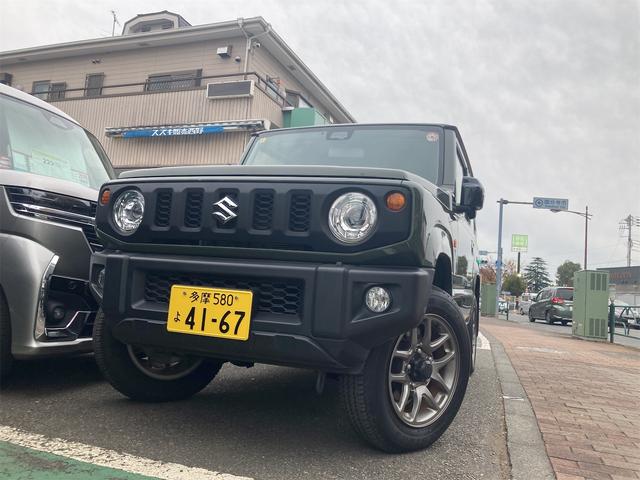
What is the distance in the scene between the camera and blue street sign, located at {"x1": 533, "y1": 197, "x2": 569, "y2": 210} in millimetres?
24656

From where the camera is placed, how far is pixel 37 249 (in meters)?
3.01

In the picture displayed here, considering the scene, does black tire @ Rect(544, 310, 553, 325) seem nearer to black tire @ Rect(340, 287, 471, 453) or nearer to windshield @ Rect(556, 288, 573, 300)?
windshield @ Rect(556, 288, 573, 300)

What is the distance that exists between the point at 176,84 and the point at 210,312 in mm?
15718

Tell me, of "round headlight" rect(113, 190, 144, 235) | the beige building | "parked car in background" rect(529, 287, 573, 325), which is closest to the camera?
"round headlight" rect(113, 190, 144, 235)

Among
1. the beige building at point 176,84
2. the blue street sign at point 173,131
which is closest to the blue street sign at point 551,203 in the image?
the beige building at point 176,84

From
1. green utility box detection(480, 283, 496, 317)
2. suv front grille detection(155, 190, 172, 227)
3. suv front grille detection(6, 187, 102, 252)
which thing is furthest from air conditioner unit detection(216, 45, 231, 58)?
green utility box detection(480, 283, 496, 317)

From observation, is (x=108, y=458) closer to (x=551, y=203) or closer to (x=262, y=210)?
(x=262, y=210)

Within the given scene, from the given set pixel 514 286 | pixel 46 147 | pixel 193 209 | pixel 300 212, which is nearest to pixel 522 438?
pixel 300 212

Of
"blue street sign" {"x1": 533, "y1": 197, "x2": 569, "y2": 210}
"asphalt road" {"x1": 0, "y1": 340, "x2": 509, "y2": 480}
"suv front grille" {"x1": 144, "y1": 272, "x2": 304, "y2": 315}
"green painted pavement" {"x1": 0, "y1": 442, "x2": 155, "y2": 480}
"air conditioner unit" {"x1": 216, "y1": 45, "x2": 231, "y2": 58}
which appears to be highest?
"air conditioner unit" {"x1": 216, "y1": 45, "x2": 231, "y2": 58}

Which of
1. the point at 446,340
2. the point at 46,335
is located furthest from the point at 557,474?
the point at 46,335

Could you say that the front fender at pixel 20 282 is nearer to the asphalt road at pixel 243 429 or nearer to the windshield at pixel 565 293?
the asphalt road at pixel 243 429

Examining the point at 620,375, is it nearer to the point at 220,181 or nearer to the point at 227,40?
the point at 220,181

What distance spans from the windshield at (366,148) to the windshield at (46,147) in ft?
4.24

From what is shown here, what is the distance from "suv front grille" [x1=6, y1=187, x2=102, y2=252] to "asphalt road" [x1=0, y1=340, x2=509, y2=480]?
993 mm
